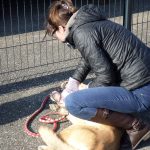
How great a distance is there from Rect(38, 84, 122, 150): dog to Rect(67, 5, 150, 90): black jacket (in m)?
0.39

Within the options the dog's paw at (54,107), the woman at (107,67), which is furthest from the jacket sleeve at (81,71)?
the woman at (107,67)

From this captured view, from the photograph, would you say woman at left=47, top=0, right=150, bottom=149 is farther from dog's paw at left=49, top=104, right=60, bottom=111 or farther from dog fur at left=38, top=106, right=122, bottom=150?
dog's paw at left=49, top=104, right=60, bottom=111

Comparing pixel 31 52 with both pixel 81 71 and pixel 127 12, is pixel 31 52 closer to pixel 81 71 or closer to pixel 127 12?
pixel 127 12

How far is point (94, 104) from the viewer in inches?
144

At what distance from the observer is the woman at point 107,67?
360 cm

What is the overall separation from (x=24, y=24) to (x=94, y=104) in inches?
167

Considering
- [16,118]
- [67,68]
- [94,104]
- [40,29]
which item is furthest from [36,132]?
[40,29]

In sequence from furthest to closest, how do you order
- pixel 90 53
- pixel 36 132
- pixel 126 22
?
1. pixel 126 22
2. pixel 36 132
3. pixel 90 53

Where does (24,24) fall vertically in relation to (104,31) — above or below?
below

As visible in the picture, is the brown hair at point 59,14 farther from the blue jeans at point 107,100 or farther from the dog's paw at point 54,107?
the dog's paw at point 54,107

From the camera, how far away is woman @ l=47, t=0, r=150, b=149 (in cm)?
360

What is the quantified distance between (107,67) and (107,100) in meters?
0.30

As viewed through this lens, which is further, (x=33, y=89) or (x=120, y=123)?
(x=33, y=89)

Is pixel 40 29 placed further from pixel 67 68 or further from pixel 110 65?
pixel 110 65
